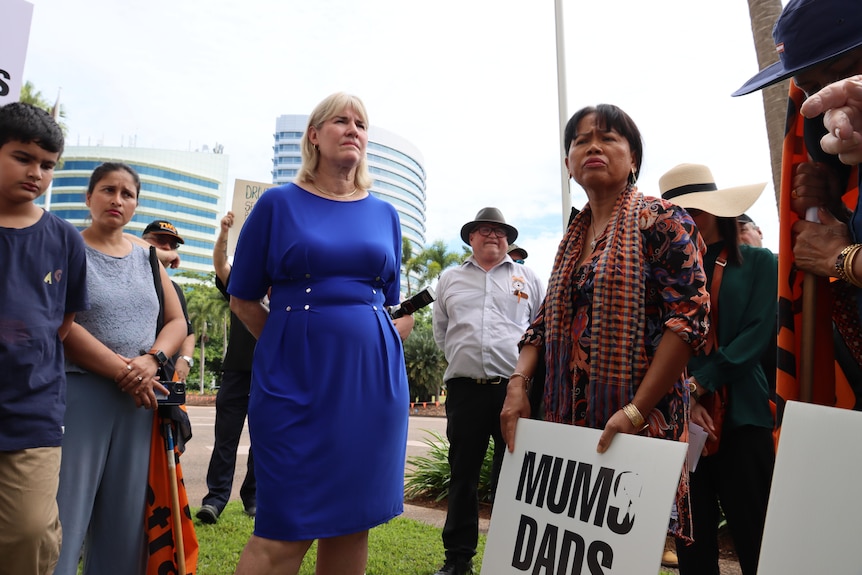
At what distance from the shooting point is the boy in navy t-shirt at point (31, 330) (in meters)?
2.17

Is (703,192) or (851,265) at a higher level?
(703,192)

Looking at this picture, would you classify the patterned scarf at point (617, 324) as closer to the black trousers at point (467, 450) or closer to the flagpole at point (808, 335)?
the flagpole at point (808, 335)

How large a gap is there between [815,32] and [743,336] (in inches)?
57.8

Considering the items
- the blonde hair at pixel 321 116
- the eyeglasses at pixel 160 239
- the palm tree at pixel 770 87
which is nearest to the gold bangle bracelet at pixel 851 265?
the blonde hair at pixel 321 116

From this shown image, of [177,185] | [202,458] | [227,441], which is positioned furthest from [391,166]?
[227,441]

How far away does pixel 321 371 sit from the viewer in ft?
7.45

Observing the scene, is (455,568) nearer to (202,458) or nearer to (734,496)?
(734,496)

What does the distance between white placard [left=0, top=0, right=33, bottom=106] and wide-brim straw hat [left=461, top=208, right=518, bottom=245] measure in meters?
3.18

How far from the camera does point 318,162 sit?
104 inches

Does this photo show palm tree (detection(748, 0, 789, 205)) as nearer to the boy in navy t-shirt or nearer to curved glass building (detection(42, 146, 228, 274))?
the boy in navy t-shirt

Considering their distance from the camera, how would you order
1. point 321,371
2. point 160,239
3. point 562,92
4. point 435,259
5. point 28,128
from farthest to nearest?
point 435,259
point 562,92
point 160,239
point 28,128
point 321,371

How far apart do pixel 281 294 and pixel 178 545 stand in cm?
125

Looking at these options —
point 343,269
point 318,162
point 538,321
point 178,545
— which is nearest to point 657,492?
point 538,321

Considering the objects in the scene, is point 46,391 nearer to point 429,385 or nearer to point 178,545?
point 178,545
